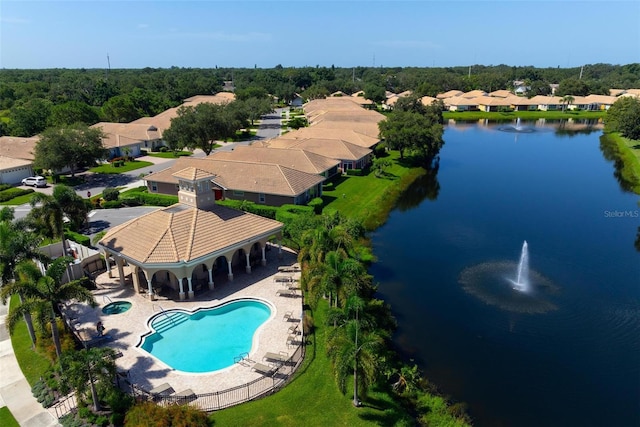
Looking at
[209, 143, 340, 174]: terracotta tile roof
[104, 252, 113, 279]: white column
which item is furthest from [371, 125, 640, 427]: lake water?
[104, 252, 113, 279]: white column

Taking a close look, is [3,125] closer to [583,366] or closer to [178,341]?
[178,341]

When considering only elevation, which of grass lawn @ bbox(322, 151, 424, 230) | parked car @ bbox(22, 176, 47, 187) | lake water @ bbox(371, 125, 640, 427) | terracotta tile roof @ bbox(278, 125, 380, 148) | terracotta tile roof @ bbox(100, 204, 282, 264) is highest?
terracotta tile roof @ bbox(278, 125, 380, 148)

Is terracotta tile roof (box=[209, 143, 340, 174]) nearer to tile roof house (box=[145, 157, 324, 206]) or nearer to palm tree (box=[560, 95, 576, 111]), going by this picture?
tile roof house (box=[145, 157, 324, 206])

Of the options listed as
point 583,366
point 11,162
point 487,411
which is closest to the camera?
point 487,411

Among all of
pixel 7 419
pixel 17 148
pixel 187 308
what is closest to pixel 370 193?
pixel 187 308

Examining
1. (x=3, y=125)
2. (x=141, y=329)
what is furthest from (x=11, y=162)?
(x=141, y=329)

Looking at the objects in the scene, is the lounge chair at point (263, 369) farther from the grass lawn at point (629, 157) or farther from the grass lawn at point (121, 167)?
the grass lawn at point (629, 157)
